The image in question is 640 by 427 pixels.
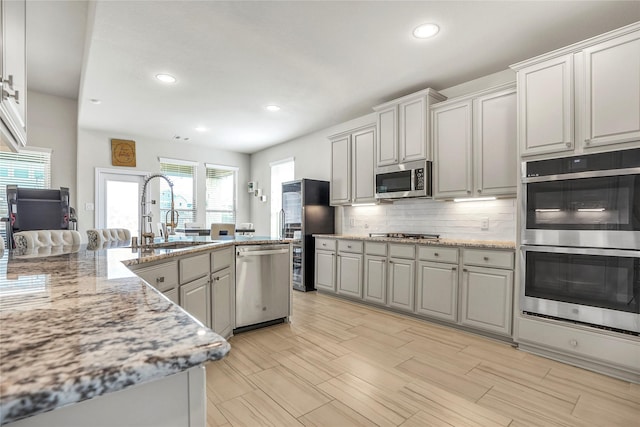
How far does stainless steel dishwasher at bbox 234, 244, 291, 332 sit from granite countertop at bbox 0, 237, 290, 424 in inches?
85.4

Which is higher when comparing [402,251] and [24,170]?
[24,170]

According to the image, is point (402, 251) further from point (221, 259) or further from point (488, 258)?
point (221, 259)

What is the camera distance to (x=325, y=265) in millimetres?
4523

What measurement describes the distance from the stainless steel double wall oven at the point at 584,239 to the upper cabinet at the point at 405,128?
1.21m

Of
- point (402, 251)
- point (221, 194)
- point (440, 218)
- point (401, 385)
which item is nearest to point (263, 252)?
point (402, 251)

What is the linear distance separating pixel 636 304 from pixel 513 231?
1.17m

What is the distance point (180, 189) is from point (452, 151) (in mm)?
5252

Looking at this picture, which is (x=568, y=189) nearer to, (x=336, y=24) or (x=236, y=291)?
(x=336, y=24)

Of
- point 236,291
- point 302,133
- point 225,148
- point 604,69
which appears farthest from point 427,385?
point 225,148

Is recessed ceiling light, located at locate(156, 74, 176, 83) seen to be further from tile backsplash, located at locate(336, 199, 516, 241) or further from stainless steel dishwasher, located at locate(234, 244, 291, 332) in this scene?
tile backsplash, located at locate(336, 199, 516, 241)

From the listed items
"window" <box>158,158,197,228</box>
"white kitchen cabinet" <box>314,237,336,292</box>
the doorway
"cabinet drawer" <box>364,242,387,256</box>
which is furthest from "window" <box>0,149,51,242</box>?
"cabinet drawer" <box>364,242,387,256</box>

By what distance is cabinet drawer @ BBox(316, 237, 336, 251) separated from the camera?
14.5ft

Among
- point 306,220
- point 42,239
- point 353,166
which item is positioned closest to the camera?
point 42,239

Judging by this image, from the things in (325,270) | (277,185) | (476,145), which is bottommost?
(325,270)
